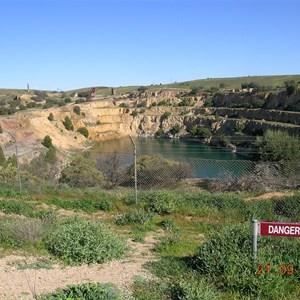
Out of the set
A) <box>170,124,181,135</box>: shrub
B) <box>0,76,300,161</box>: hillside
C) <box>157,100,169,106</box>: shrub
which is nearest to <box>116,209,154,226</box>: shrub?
<box>0,76,300,161</box>: hillside

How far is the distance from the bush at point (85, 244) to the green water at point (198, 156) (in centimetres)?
554

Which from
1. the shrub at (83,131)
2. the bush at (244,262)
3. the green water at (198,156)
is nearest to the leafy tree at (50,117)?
the shrub at (83,131)

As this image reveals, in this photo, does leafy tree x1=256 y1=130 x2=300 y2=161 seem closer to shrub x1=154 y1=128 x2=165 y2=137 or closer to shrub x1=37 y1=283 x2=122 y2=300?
shrub x1=37 y1=283 x2=122 y2=300

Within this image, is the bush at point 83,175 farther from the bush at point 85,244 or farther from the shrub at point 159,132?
the shrub at point 159,132

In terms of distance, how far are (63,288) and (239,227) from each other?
3.18 m

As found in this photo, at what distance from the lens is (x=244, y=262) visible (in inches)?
238

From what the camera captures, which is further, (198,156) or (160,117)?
(160,117)

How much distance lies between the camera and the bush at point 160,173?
1911cm

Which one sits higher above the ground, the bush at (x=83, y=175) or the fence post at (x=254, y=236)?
the fence post at (x=254, y=236)

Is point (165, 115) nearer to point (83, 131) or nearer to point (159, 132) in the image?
point (159, 132)

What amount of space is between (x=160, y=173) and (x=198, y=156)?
26957 mm

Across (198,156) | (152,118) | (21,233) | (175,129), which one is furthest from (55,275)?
(152,118)

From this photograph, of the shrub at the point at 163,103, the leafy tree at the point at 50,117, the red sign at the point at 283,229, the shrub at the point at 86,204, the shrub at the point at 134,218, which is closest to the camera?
the red sign at the point at 283,229

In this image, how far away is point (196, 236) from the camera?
9758 millimetres
